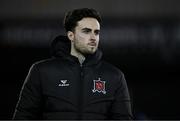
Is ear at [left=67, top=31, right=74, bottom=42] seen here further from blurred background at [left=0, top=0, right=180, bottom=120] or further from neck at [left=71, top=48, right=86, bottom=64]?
blurred background at [left=0, top=0, right=180, bottom=120]

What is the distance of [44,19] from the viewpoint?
2.29m

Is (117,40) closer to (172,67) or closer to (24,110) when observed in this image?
(172,67)

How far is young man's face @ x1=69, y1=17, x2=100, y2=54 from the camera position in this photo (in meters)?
1.23

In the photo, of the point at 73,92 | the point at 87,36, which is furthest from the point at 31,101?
the point at 87,36

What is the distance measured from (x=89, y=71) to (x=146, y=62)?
138cm

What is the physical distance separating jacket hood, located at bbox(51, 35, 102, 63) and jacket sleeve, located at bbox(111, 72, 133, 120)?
4.1 inches

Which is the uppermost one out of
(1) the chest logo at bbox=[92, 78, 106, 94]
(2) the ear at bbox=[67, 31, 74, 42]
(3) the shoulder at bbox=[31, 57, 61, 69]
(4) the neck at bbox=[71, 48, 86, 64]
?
(2) the ear at bbox=[67, 31, 74, 42]

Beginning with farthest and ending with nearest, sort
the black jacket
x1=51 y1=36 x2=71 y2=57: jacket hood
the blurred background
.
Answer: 1. the blurred background
2. x1=51 y1=36 x2=71 y2=57: jacket hood
3. the black jacket

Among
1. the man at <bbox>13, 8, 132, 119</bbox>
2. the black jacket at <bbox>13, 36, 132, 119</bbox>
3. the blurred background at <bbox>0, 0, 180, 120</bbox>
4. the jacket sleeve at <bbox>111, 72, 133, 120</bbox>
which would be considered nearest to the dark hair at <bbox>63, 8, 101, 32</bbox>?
the man at <bbox>13, 8, 132, 119</bbox>

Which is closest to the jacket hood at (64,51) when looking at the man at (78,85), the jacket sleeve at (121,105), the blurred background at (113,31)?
the man at (78,85)

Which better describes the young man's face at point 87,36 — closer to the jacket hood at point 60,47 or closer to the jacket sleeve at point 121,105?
the jacket hood at point 60,47

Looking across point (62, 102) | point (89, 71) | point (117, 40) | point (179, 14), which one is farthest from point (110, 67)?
point (179, 14)

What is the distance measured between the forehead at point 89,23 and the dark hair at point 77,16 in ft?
0.04

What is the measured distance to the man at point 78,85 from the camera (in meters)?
1.17
